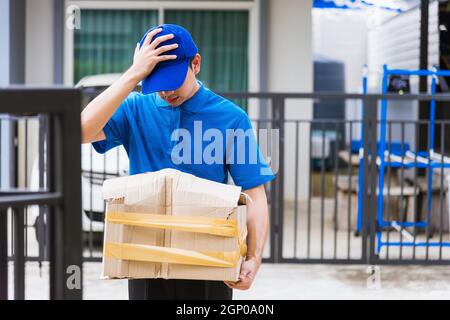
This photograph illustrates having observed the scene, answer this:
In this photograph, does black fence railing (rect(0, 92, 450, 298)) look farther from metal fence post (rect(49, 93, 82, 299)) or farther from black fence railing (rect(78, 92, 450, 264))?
metal fence post (rect(49, 93, 82, 299))

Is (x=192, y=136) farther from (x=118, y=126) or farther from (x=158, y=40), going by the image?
(x=158, y=40)

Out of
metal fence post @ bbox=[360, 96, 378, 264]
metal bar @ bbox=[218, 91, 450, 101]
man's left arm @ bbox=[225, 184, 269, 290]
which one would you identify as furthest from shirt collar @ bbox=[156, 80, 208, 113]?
metal fence post @ bbox=[360, 96, 378, 264]

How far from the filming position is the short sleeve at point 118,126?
3318mm

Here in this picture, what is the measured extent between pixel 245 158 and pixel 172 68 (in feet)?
1.46

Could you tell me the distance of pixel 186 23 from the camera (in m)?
12.5

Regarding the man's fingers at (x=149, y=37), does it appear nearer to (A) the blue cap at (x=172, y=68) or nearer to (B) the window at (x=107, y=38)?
(A) the blue cap at (x=172, y=68)

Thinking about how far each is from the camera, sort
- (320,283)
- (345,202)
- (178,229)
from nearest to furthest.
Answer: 1. (178,229)
2. (320,283)
3. (345,202)

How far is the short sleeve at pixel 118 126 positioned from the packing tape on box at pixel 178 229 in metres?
Result: 0.46

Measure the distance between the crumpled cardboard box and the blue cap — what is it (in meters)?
0.29

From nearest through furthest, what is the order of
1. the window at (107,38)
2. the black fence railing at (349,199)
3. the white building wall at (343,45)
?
the black fence railing at (349,199) → the window at (107,38) → the white building wall at (343,45)

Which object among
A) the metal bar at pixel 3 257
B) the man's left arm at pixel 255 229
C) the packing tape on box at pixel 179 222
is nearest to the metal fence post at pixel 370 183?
the man's left arm at pixel 255 229

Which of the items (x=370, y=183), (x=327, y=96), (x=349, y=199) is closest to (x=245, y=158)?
(x=327, y=96)

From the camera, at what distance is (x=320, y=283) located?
7.24m
